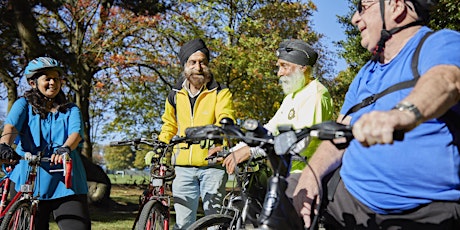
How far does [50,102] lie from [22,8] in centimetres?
883

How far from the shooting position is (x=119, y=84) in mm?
19078

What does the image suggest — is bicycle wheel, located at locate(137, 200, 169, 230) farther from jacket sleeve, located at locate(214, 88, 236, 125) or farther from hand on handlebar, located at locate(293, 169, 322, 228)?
hand on handlebar, located at locate(293, 169, 322, 228)

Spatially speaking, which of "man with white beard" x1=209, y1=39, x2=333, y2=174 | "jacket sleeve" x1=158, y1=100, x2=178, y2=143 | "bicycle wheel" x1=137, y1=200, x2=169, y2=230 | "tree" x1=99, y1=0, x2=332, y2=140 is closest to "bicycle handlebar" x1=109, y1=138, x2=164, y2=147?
"jacket sleeve" x1=158, y1=100, x2=178, y2=143

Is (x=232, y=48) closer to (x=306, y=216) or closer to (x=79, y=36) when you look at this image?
(x=79, y=36)

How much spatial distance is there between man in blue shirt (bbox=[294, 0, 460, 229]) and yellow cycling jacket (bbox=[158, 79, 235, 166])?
Result: 7.14ft

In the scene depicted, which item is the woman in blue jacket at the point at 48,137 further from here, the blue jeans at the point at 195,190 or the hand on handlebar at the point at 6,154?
the blue jeans at the point at 195,190

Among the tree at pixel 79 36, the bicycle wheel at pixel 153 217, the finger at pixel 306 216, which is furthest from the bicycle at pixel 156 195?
the tree at pixel 79 36

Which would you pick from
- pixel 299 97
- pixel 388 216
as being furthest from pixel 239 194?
pixel 388 216

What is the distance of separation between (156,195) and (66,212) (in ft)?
2.55

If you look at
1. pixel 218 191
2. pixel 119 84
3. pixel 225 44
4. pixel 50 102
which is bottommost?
pixel 218 191

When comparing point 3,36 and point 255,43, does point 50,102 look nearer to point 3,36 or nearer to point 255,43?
point 3,36

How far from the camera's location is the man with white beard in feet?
12.0

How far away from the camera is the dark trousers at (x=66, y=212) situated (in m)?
4.44

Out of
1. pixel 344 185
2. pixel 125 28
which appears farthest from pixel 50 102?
pixel 125 28
